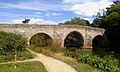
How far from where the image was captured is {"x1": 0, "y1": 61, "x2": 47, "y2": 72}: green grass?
18828 mm

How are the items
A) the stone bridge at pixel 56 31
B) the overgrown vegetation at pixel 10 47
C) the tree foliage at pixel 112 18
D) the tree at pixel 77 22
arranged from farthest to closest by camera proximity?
the tree at pixel 77 22 → the tree foliage at pixel 112 18 → the stone bridge at pixel 56 31 → the overgrown vegetation at pixel 10 47

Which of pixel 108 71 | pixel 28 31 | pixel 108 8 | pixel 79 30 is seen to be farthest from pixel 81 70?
pixel 108 8

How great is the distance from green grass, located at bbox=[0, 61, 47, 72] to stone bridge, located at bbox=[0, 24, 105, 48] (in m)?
16.9

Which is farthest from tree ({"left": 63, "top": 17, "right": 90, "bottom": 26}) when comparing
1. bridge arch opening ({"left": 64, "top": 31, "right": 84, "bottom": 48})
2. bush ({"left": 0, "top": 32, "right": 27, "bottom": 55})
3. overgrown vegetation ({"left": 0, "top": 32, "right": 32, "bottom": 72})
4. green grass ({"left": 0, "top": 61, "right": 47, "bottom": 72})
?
green grass ({"left": 0, "top": 61, "right": 47, "bottom": 72})

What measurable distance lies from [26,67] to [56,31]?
25249 mm

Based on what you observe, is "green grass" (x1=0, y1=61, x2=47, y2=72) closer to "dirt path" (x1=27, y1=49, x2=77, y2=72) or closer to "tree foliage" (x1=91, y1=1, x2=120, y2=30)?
"dirt path" (x1=27, y1=49, x2=77, y2=72)

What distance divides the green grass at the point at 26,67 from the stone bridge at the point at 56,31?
16.9m

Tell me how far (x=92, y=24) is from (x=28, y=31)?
24729 millimetres

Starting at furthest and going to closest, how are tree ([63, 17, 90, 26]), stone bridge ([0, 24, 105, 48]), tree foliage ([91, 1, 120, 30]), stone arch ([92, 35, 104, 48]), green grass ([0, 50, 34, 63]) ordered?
tree ([63, 17, 90, 26])
stone arch ([92, 35, 104, 48])
tree foliage ([91, 1, 120, 30])
stone bridge ([0, 24, 105, 48])
green grass ([0, 50, 34, 63])

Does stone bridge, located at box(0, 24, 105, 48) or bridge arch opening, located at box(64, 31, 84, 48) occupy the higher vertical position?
stone bridge, located at box(0, 24, 105, 48)

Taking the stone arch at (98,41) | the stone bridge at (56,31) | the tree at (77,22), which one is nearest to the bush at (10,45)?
the stone bridge at (56,31)

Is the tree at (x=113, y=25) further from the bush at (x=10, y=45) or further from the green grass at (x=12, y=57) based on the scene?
the green grass at (x=12, y=57)

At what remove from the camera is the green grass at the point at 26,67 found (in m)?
18.8

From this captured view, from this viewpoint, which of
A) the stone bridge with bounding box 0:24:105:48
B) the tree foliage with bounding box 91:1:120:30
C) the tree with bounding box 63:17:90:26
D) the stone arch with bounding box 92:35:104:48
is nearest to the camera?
the stone bridge with bounding box 0:24:105:48
